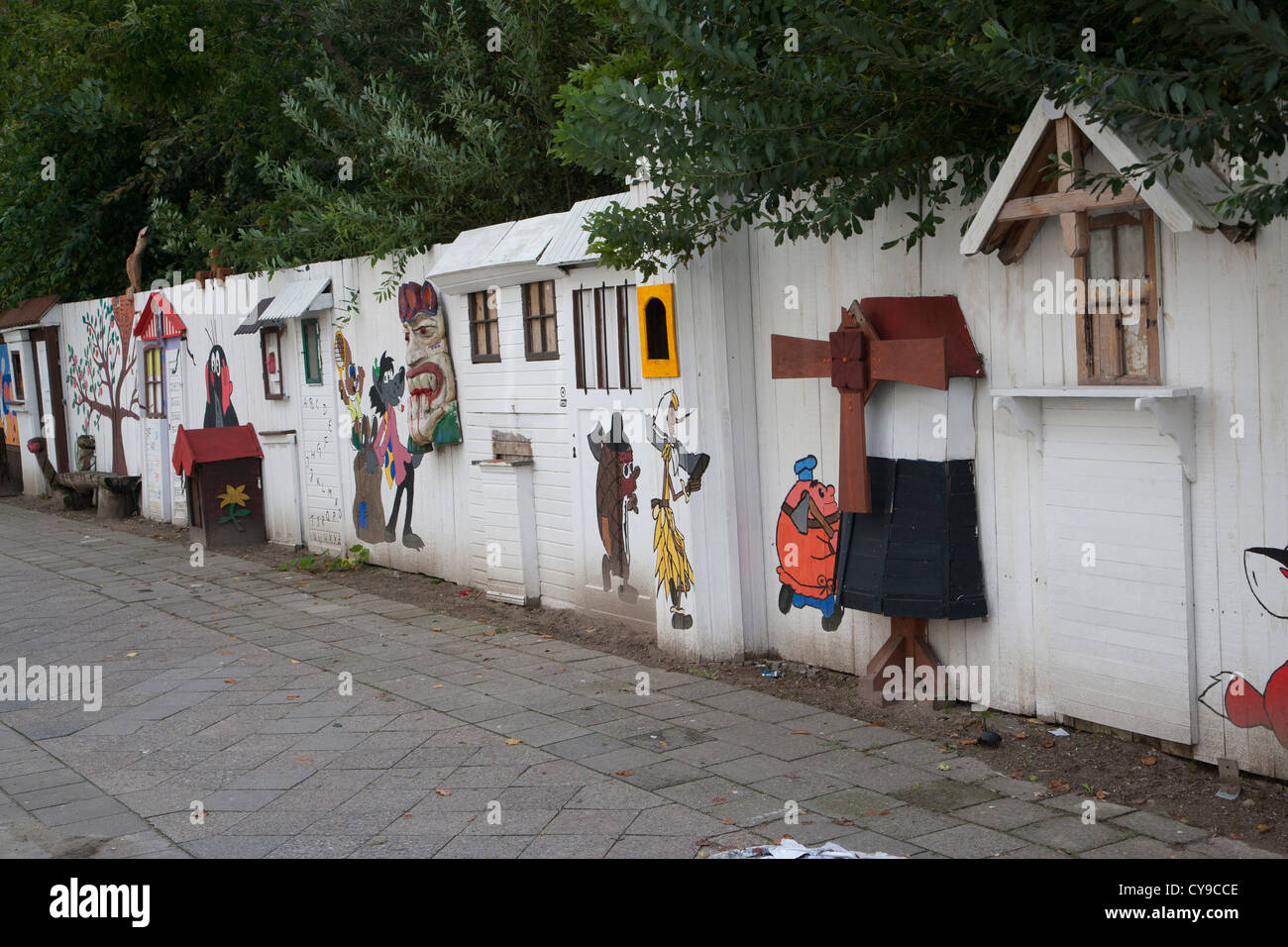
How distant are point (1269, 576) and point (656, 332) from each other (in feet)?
12.9

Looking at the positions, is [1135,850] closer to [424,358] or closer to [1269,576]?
[1269,576]

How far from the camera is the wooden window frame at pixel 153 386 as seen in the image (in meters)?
16.3

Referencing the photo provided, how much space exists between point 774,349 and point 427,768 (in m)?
2.86

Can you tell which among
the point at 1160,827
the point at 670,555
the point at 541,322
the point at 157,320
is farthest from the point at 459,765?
the point at 157,320

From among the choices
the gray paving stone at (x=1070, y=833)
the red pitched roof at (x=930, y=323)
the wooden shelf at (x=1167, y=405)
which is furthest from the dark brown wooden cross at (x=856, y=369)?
the gray paving stone at (x=1070, y=833)

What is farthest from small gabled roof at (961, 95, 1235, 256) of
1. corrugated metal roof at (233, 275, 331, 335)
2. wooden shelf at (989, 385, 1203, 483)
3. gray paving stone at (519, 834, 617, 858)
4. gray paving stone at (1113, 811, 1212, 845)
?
corrugated metal roof at (233, 275, 331, 335)

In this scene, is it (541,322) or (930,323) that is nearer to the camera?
(930,323)

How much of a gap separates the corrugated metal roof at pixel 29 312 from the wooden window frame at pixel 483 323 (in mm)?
12483

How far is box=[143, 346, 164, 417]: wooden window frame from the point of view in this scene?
53.5ft

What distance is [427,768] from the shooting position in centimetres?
615

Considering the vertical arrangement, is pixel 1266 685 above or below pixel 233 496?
below

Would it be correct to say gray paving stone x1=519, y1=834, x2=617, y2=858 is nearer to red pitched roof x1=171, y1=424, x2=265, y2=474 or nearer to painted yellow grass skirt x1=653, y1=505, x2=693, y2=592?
painted yellow grass skirt x1=653, y1=505, x2=693, y2=592

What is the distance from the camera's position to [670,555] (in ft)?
26.1

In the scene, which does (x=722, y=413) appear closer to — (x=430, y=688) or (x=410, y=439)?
(x=430, y=688)
